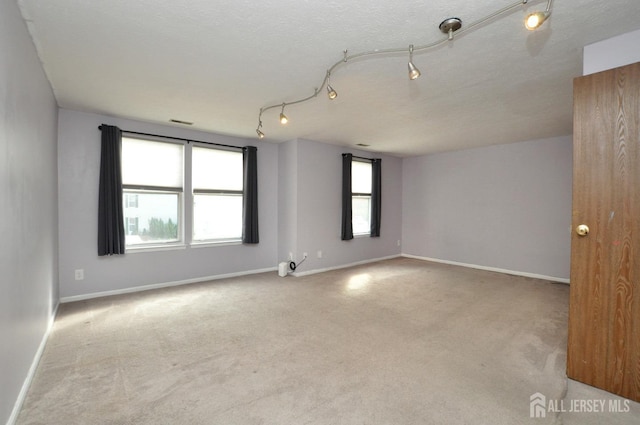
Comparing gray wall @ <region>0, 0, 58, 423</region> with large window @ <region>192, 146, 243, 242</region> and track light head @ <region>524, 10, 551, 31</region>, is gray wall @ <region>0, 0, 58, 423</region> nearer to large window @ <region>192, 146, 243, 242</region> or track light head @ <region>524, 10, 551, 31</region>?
large window @ <region>192, 146, 243, 242</region>

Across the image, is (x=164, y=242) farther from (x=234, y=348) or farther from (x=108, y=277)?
(x=234, y=348)

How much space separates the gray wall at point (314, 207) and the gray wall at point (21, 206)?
323cm

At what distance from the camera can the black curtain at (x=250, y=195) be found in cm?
503

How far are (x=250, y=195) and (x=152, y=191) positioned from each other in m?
1.48

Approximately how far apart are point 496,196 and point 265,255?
15.0 ft

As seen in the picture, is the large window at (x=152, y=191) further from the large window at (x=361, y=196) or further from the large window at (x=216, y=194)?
the large window at (x=361, y=196)

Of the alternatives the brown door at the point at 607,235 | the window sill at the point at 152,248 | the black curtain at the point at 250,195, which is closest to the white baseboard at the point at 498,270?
the brown door at the point at 607,235

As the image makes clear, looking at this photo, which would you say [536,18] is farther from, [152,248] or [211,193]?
[152,248]

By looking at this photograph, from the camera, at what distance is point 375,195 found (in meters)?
6.41

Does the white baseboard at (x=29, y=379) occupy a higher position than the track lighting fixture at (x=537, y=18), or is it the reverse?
the track lighting fixture at (x=537, y=18)

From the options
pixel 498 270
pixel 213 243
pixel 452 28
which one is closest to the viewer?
pixel 452 28

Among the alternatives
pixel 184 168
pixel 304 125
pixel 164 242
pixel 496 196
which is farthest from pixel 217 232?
pixel 496 196

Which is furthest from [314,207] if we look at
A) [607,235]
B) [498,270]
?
[607,235]

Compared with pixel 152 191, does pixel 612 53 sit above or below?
above
